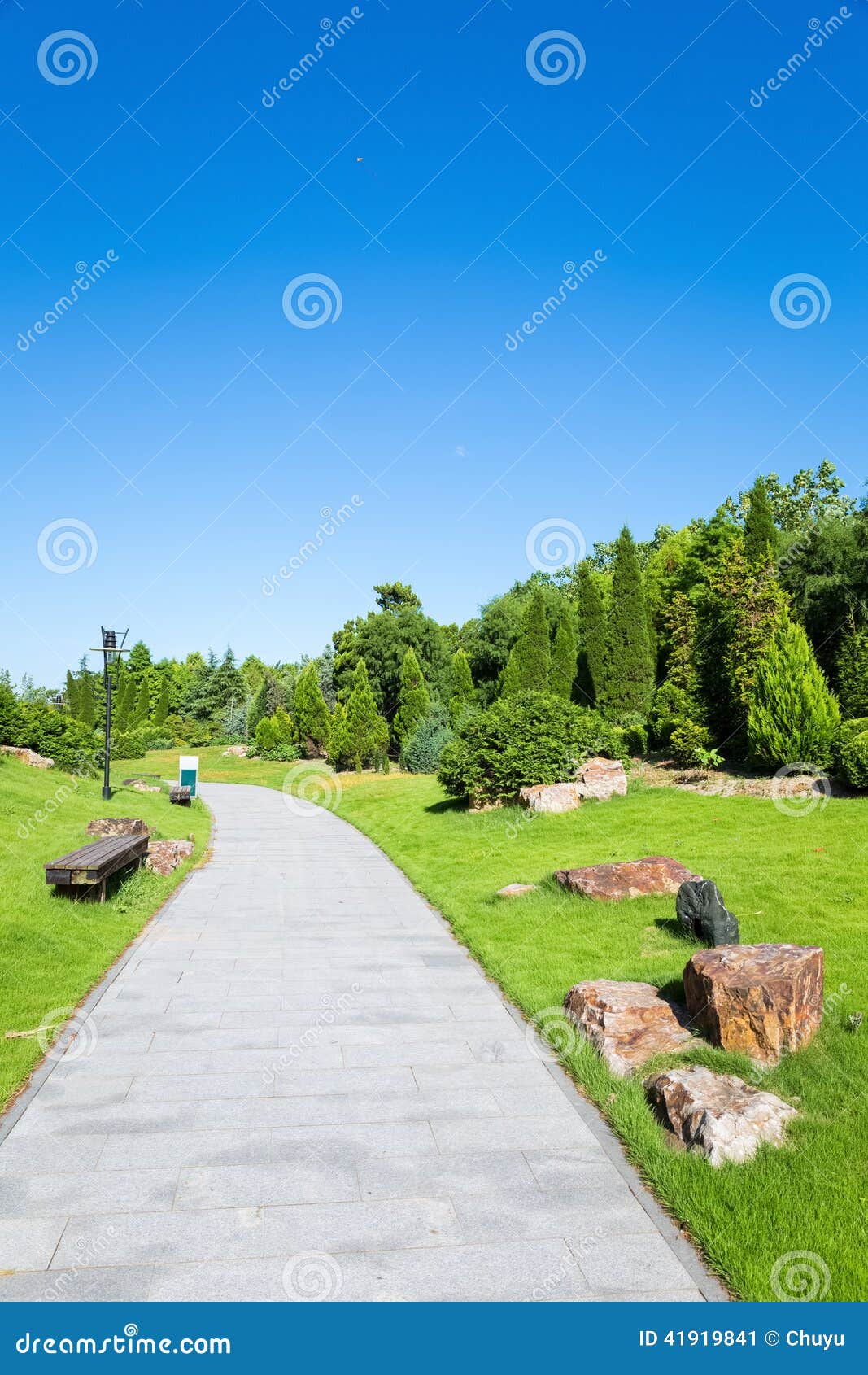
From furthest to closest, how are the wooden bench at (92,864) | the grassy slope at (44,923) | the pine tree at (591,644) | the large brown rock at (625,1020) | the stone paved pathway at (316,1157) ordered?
the pine tree at (591,644) < the wooden bench at (92,864) < the grassy slope at (44,923) < the large brown rock at (625,1020) < the stone paved pathway at (316,1157)

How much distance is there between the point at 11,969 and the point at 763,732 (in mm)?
13366

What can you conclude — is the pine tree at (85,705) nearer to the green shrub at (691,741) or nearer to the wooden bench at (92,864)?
the green shrub at (691,741)

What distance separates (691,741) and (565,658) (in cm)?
1908

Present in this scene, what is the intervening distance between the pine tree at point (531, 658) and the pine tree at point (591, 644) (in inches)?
65.1

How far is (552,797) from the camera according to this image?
16312 millimetres

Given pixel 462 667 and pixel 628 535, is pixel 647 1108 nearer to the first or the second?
pixel 628 535

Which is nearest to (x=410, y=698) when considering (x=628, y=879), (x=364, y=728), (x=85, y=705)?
(x=364, y=728)

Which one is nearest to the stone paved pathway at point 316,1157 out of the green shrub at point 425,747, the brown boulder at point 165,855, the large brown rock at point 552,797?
the brown boulder at point 165,855

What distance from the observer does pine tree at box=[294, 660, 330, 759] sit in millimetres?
46344

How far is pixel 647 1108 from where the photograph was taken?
505cm

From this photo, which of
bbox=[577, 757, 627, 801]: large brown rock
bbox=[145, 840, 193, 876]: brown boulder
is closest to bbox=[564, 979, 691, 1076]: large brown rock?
bbox=[145, 840, 193, 876]: brown boulder

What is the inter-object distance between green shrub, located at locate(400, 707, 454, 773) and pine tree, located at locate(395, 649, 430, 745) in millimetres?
4078

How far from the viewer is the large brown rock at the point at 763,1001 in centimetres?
551

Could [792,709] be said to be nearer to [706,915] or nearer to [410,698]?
[706,915]
